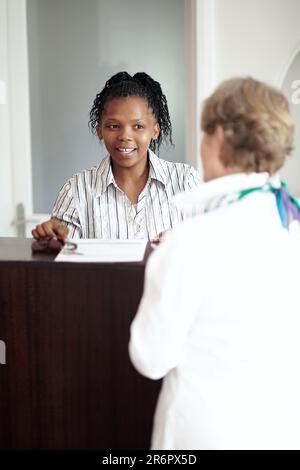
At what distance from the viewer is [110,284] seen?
56.4 inches

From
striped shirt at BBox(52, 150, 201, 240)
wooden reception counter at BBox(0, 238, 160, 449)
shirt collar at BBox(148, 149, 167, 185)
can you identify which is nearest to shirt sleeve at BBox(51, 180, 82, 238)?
striped shirt at BBox(52, 150, 201, 240)

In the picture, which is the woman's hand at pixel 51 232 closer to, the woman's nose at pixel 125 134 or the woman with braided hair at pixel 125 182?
the woman with braided hair at pixel 125 182

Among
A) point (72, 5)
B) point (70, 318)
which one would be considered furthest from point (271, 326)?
point (72, 5)

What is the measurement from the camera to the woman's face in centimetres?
205

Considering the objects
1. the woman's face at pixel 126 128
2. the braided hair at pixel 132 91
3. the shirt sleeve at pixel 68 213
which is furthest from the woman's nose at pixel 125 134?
the shirt sleeve at pixel 68 213

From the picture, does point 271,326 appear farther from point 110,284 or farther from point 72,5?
point 72,5

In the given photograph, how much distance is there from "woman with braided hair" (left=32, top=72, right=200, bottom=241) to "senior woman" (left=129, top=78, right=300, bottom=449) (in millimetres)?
916

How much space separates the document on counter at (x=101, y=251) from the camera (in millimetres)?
1460

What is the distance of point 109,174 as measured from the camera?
6.95 ft

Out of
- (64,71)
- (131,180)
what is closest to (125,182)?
(131,180)

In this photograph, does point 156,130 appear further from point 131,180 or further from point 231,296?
point 231,296

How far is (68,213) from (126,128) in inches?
13.7

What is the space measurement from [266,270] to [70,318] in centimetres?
55

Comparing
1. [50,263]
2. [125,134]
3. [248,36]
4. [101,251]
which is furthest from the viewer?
[248,36]
